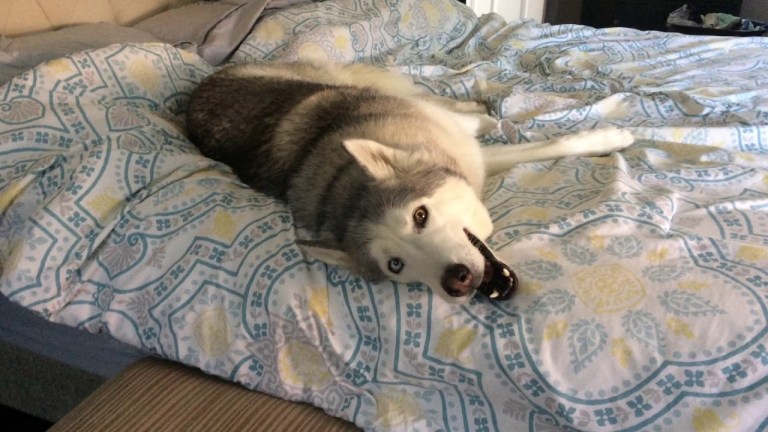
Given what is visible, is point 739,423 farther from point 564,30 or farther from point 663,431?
point 564,30

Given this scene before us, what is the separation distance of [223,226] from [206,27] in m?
1.62

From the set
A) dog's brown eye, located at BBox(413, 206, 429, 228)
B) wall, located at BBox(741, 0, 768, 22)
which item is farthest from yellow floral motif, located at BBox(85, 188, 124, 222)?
wall, located at BBox(741, 0, 768, 22)

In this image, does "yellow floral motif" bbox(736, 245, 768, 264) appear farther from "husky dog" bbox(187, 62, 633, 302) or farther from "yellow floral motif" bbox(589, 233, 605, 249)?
"husky dog" bbox(187, 62, 633, 302)

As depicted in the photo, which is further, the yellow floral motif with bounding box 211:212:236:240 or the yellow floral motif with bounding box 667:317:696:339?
the yellow floral motif with bounding box 211:212:236:240

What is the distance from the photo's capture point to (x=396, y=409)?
4.00 ft

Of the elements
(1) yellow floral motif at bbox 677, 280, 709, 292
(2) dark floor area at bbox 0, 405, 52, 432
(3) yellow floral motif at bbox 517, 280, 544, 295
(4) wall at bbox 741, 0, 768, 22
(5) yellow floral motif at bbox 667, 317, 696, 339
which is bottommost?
(2) dark floor area at bbox 0, 405, 52, 432

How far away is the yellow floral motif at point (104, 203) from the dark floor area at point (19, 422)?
3.53 ft

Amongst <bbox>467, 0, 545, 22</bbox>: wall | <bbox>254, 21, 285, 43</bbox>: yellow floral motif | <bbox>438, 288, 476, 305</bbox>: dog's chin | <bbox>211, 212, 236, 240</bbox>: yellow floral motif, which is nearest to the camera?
<bbox>438, 288, 476, 305</bbox>: dog's chin

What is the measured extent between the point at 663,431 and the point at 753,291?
0.99ft

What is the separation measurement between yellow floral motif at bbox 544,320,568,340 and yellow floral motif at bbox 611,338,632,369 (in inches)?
3.4

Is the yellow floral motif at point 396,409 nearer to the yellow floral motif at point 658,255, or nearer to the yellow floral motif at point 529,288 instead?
the yellow floral motif at point 529,288

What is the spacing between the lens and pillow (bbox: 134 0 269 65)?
2.64m

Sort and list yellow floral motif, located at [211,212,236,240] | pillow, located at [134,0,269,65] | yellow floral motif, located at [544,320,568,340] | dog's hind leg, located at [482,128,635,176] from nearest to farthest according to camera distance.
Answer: yellow floral motif, located at [544,320,568,340] → yellow floral motif, located at [211,212,236,240] → dog's hind leg, located at [482,128,635,176] → pillow, located at [134,0,269,65]

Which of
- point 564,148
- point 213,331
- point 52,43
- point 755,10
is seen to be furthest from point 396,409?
point 755,10
